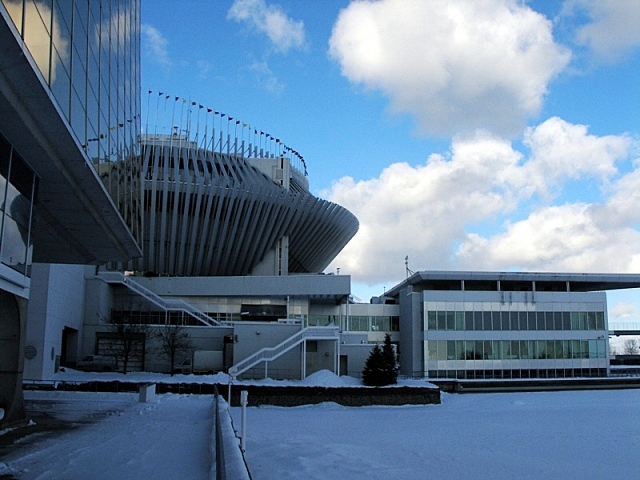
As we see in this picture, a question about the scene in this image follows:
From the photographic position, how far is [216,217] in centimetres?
6231

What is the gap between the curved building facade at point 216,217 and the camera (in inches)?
2403

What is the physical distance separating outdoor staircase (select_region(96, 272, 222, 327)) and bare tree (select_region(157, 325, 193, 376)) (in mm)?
2450

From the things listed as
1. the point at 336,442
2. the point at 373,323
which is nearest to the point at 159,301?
the point at 373,323

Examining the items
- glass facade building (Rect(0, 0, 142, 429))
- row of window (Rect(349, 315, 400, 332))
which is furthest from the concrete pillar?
row of window (Rect(349, 315, 400, 332))

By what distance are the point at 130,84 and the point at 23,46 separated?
13.4 m

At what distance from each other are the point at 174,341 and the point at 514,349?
1075 inches

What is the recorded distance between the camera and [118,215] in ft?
61.5

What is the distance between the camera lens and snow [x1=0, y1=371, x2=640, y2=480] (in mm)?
12664

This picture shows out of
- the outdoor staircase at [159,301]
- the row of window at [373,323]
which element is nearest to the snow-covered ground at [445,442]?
the outdoor staircase at [159,301]

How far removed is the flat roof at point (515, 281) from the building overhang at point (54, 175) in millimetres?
37296

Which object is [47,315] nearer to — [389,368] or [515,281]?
[389,368]

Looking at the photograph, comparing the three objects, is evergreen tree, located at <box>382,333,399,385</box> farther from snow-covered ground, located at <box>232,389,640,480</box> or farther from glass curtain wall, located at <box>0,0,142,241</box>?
glass curtain wall, located at <box>0,0,142,241</box>

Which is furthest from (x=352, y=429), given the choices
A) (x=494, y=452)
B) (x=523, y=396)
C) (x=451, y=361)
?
(x=451, y=361)

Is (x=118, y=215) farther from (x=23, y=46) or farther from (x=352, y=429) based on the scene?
(x=352, y=429)
